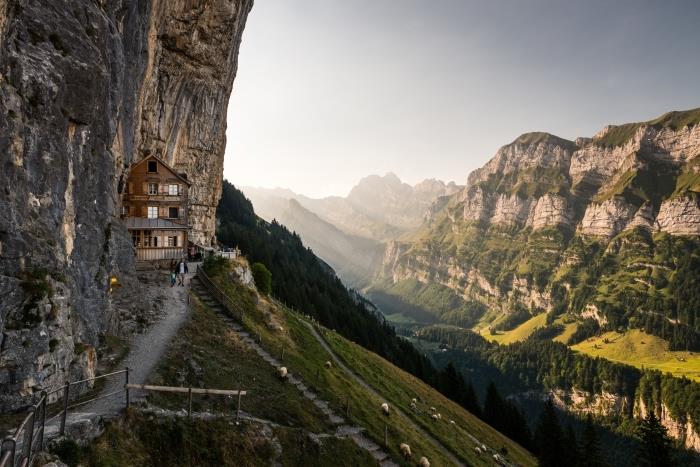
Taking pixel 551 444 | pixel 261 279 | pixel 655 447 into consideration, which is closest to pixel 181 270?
pixel 261 279

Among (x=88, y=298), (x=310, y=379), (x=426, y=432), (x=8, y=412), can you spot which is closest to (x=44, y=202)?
(x=88, y=298)

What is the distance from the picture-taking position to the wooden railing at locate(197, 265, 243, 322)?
42.5m

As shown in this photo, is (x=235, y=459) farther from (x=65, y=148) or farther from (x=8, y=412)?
(x=65, y=148)

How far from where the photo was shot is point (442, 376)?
11838cm

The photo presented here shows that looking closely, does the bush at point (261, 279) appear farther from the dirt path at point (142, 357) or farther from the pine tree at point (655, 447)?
the pine tree at point (655, 447)

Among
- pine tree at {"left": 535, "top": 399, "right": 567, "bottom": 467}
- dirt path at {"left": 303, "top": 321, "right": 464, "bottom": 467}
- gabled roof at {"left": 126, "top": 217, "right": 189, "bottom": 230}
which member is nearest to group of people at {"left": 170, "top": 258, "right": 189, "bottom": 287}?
gabled roof at {"left": 126, "top": 217, "right": 189, "bottom": 230}

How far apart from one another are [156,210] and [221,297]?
72.5 ft

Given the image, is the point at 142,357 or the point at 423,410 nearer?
the point at 142,357

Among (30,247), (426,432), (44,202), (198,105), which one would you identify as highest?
(198,105)

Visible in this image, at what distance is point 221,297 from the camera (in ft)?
147

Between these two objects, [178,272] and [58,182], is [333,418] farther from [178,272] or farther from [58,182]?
[178,272]

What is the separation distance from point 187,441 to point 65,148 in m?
18.1

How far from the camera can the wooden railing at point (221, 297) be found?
42531 mm

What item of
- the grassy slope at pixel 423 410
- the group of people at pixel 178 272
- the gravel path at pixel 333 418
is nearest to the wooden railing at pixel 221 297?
the group of people at pixel 178 272
